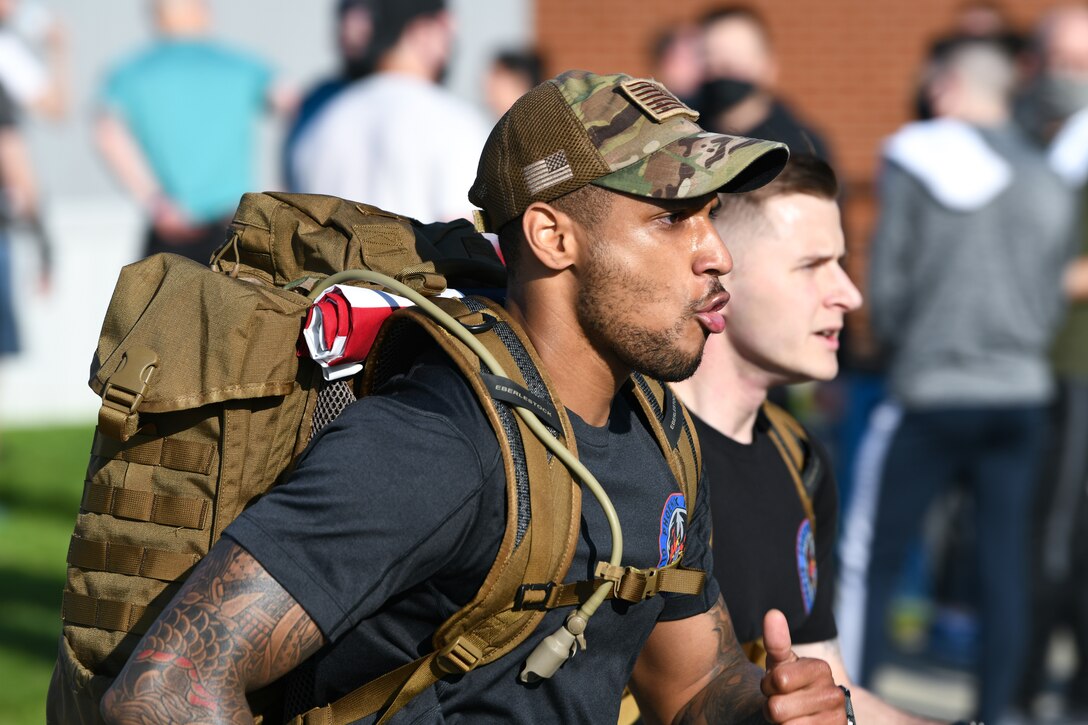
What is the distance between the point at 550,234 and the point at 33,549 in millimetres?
6235

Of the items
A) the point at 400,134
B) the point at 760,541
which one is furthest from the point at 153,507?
the point at 400,134

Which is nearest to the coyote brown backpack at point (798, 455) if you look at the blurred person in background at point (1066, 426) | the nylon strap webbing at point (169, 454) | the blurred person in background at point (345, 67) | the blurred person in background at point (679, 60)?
the nylon strap webbing at point (169, 454)

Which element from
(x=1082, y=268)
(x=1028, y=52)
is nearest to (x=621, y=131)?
(x=1082, y=268)

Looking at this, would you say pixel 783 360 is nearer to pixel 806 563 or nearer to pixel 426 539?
pixel 806 563

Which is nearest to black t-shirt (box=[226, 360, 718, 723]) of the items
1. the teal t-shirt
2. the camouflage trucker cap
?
the camouflage trucker cap

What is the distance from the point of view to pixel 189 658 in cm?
218

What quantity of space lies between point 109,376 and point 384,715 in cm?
68

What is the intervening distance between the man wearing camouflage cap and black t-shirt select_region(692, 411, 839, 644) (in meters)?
0.34

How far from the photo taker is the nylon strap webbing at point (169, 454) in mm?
2469

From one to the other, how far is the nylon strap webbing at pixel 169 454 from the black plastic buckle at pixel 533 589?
0.53 meters

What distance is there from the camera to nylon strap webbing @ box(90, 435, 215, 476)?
2.47 meters

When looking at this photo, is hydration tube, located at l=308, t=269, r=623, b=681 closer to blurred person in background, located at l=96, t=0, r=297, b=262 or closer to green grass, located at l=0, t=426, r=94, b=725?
green grass, located at l=0, t=426, r=94, b=725

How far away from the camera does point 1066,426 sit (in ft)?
20.7

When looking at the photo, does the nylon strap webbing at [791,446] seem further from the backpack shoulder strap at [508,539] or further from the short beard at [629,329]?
the backpack shoulder strap at [508,539]
